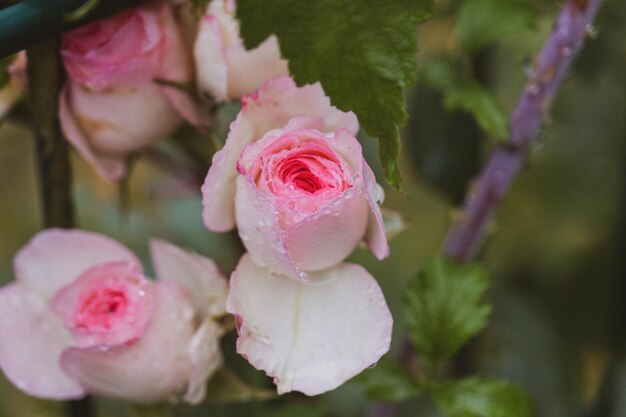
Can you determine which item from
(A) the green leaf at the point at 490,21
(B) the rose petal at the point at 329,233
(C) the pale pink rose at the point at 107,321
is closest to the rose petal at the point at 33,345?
(C) the pale pink rose at the point at 107,321

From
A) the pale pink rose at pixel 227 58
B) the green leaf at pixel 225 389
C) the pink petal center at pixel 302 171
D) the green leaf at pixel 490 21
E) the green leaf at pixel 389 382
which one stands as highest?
the pale pink rose at pixel 227 58

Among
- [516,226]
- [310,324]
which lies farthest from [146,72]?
[516,226]

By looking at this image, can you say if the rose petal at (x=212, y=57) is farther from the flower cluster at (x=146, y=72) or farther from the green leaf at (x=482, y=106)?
the green leaf at (x=482, y=106)

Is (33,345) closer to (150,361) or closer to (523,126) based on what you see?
(150,361)

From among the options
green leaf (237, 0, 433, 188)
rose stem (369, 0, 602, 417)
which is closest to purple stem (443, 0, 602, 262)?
rose stem (369, 0, 602, 417)

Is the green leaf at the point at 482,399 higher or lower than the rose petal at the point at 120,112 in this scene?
lower

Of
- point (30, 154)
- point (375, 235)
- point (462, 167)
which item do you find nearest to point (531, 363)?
point (462, 167)
